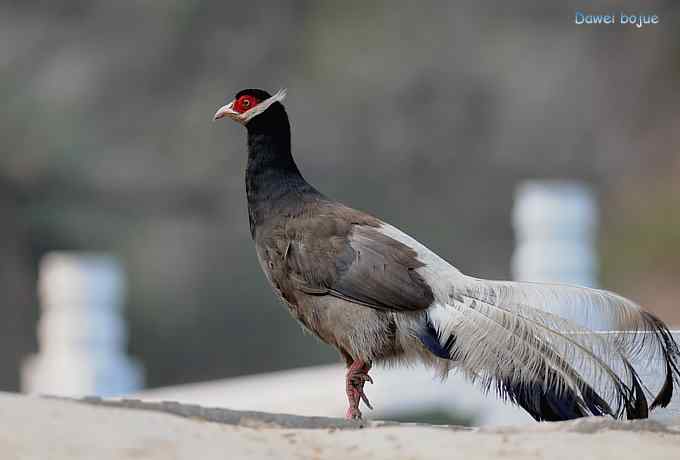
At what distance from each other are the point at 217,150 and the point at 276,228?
14.6m

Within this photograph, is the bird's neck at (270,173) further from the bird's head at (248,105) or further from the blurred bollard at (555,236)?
the blurred bollard at (555,236)

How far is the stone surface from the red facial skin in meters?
1.98

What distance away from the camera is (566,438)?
12.1ft

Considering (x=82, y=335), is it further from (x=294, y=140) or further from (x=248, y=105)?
(x=294, y=140)

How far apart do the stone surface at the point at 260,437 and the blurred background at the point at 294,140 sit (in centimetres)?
1486

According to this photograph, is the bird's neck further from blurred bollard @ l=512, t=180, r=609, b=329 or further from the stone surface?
blurred bollard @ l=512, t=180, r=609, b=329

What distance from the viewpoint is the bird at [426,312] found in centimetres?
456

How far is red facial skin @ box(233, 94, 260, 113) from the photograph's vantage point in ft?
18.3

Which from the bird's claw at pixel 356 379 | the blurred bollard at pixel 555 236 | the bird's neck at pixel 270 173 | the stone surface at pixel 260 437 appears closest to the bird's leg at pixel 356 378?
the bird's claw at pixel 356 379

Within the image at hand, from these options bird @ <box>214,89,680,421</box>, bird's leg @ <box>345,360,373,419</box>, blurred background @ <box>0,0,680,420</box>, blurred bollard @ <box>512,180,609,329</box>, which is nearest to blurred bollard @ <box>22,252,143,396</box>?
blurred bollard @ <box>512,180,609,329</box>

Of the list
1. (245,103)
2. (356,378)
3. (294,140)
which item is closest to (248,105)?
(245,103)

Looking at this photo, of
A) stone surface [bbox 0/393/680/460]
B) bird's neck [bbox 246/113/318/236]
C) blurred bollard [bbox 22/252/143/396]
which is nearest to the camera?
stone surface [bbox 0/393/680/460]

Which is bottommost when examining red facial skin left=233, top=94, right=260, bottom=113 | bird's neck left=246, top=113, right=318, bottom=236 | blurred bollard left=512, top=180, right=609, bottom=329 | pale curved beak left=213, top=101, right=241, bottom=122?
blurred bollard left=512, top=180, right=609, bottom=329

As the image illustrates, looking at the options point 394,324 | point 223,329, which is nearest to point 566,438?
point 394,324
